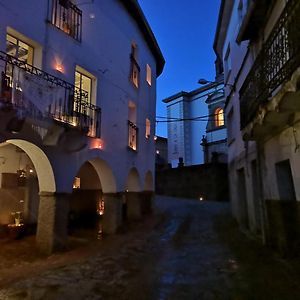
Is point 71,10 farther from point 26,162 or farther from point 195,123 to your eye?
point 195,123

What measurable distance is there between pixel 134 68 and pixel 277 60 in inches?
384

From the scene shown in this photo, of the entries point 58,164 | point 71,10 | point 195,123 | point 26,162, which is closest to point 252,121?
point 58,164

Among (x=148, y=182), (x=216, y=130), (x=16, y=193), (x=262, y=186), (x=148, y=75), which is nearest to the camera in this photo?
(x=262, y=186)

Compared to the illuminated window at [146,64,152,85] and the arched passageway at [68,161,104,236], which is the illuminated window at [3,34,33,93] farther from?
the illuminated window at [146,64,152,85]

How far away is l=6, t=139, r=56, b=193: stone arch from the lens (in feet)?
29.0

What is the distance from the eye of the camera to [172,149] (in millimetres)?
34156

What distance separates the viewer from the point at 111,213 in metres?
12.8

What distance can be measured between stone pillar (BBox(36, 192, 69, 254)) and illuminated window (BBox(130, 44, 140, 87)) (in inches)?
298

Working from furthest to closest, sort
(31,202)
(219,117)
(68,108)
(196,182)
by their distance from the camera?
(219,117)
(196,182)
(31,202)
(68,108)

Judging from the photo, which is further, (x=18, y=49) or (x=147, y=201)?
(x=147, y=201)

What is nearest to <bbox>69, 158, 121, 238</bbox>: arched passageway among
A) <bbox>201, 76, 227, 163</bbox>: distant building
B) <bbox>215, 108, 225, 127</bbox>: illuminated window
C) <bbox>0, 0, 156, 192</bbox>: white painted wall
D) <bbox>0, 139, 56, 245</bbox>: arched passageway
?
<bbox>0, 0, 156, 192</bbox>: white painted wall

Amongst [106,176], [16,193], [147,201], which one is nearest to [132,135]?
[106,176]

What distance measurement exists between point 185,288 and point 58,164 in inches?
213

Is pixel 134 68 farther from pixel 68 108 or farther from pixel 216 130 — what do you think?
Answer: pixel 216 130
